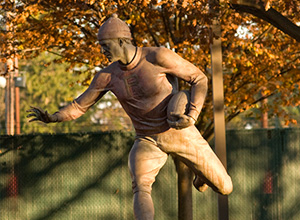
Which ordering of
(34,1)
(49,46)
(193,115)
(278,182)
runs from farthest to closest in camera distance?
1. (278,182)
2. (49,46)
3. (34,1)
4. (193,115)

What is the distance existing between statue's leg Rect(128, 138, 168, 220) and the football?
409 millimetres

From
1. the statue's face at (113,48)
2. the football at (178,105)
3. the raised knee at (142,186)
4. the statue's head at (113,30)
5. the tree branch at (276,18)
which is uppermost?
the tree branch at (276,18)

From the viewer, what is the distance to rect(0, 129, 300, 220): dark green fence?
1304 centimetres

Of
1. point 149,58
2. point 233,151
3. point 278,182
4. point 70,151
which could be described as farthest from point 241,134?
point 149,58

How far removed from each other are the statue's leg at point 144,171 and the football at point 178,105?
0.41 m

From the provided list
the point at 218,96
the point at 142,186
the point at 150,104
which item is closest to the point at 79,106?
the point at 150,104

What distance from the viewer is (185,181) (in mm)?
11898

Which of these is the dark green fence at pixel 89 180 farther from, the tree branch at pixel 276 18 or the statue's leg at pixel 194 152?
the statue's leg at pixel 194 152

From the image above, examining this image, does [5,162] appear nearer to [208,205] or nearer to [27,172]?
[27,172]

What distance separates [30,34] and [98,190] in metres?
3.57

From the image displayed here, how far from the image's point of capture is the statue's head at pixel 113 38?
19.4 feet

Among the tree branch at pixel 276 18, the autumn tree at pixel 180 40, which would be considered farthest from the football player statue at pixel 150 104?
the autumn tree at pixel 180 40

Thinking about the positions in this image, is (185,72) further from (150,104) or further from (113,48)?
(113,48)

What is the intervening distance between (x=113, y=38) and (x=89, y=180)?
763 cm
